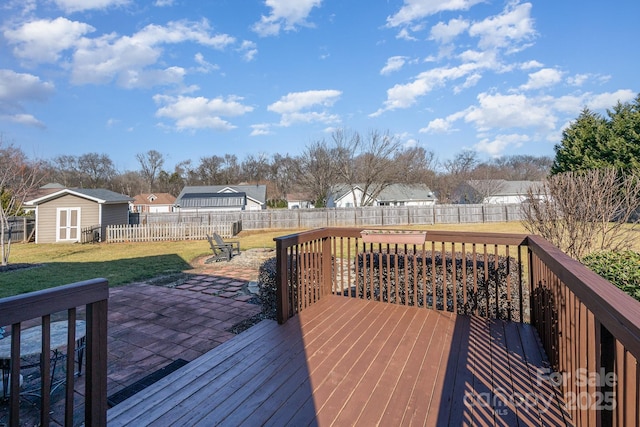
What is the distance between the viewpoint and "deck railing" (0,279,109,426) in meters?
1.09

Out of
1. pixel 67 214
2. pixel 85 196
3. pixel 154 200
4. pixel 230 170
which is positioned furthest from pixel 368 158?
pixel 154 200

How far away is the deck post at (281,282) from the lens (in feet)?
10.1

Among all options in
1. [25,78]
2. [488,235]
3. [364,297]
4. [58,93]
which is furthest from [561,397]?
[25,78]

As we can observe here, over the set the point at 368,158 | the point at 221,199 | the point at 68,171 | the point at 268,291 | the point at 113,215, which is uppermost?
the point at 68,171

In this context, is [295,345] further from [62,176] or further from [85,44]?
[62,176]

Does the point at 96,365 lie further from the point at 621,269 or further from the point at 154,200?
the point at 154,200

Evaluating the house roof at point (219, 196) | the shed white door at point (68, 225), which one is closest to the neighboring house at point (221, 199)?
the house roof at point (219, 196)

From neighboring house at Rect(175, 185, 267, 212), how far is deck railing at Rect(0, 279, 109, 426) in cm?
2649

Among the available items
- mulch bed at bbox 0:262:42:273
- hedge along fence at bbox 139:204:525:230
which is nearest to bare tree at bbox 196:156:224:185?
hedge along fence at bbox 139:204:525:230

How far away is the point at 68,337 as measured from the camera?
1261 millimetres

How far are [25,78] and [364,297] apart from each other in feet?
A: 81.4

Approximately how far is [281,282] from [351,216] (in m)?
18.6

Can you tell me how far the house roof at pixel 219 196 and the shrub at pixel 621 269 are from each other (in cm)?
2622

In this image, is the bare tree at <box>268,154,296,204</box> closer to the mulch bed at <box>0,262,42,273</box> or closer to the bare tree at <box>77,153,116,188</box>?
the bare tree at <box>77,153,116,188</box>
